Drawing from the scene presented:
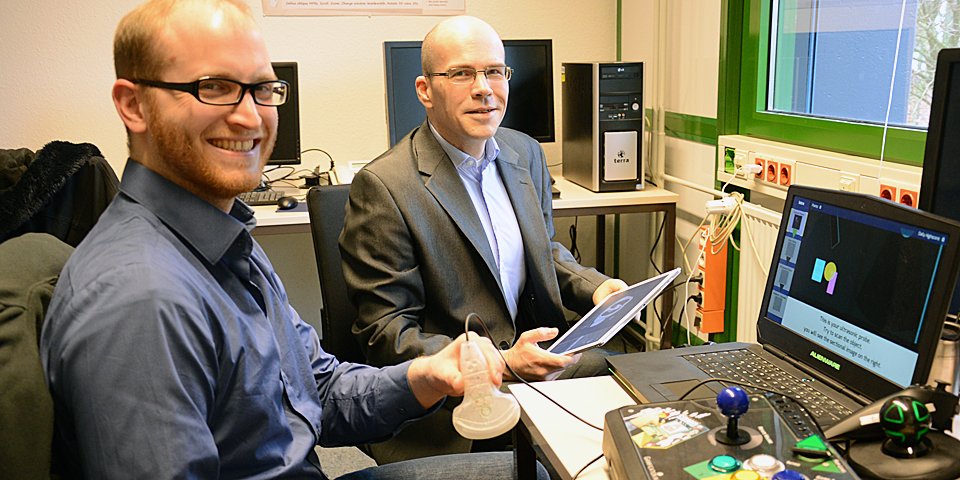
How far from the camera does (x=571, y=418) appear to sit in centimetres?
131

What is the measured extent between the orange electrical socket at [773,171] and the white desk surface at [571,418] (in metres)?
1.31

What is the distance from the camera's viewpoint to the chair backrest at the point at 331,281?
1.99m

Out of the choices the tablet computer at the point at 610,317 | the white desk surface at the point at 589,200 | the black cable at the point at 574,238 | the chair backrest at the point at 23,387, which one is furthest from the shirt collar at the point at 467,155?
the black cable at the point at 574,238

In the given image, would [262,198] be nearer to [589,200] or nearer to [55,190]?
[55,190]

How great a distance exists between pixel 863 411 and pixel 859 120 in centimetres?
150

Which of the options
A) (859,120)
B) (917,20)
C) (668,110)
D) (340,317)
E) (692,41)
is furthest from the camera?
(668,110)

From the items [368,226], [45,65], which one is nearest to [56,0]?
[45,65]

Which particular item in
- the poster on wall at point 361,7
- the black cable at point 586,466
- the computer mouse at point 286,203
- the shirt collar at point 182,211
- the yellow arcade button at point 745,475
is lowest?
the black cable at point 586,466

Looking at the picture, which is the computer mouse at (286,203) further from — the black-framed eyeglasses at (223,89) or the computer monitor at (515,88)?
the black-framed eyeglasses at (223,89)

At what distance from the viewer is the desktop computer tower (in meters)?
3.10

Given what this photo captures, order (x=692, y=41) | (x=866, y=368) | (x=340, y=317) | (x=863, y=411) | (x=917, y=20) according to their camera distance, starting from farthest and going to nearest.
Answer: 1. (x=692, y=41)
2. (x=917, y=20)
3. (x=340, y=317)
4. (x=866, y=368)
5. (x=863, y=411)

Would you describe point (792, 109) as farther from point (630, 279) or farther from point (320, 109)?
point (320, 109)

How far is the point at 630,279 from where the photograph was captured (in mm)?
3889

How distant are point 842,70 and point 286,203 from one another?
72.1 inches
